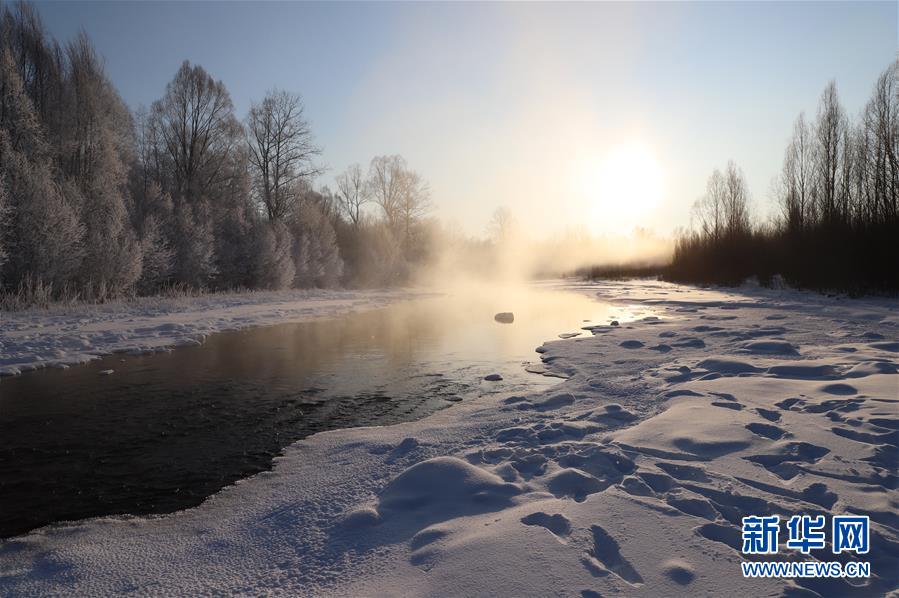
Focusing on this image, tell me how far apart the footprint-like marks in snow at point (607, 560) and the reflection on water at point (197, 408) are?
308 centimetres

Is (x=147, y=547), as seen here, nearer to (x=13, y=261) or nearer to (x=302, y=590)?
(x=302, y=590)

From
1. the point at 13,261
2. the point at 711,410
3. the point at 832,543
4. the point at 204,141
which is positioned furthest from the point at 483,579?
the point at 204,141

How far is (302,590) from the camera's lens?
2396mm

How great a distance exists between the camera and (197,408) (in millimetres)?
6246

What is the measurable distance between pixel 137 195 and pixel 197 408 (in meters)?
26.6

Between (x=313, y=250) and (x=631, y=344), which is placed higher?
(x=313, y=250)

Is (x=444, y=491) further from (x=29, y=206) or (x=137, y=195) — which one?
(x=137, y=195)

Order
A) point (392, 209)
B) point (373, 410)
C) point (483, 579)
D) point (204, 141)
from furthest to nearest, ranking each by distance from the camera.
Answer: point (392, 209) < point (204, 141) < point (373, 410) < point (483, 579)

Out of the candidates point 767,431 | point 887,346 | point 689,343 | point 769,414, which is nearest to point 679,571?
point 767,431

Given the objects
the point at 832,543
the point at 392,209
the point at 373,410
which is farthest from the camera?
the point at 392,209

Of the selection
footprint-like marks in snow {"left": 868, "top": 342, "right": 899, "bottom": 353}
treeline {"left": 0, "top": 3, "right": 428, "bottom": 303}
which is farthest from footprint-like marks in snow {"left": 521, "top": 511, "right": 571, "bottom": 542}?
treeline {"left": 0, "top": 3, "right": 428, "bottom": 303}

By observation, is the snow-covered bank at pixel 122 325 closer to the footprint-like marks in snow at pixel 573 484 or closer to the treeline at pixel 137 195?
the treeline at pixel 137 195

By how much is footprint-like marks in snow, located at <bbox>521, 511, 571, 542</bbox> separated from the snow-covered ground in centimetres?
1

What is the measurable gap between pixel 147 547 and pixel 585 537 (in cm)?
284
